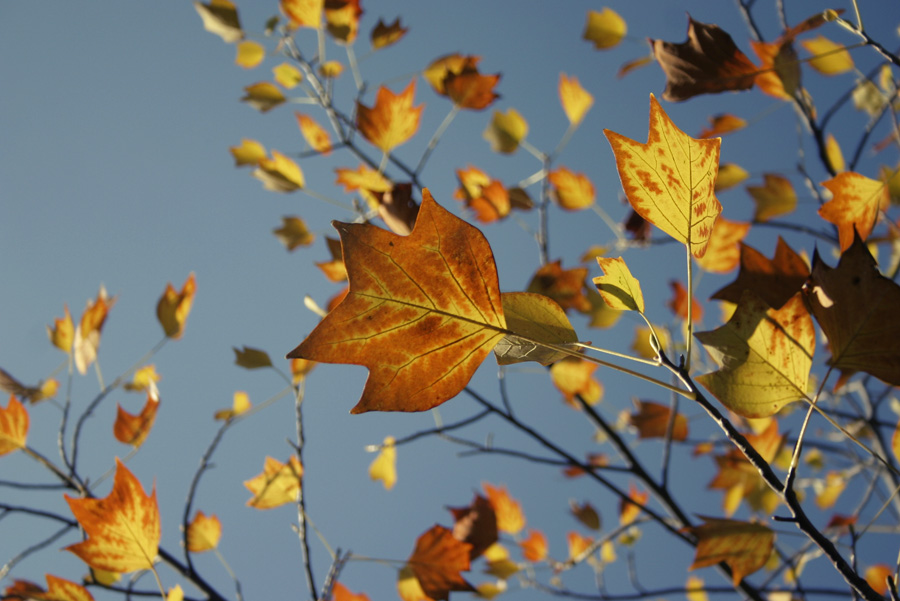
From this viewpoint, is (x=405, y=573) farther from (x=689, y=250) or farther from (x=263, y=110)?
(x=263, y=110)

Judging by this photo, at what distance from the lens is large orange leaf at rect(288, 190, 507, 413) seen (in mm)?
332

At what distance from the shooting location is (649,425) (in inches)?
43.0

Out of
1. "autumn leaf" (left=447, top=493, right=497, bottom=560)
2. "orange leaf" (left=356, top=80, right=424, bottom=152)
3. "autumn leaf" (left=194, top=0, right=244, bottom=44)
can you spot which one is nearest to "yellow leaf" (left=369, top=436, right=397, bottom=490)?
"autumn leaf" (left=447, top=493, right=497, bottom=560)

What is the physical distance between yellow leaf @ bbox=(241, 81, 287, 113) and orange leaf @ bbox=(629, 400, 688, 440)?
104 centimetres

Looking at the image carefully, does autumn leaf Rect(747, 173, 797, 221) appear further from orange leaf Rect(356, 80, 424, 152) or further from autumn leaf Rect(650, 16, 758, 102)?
orange leaf Rect(356, 80, 424, 152)

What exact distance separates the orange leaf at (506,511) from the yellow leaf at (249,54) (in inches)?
48.7

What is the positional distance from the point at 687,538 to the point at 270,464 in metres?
0.66

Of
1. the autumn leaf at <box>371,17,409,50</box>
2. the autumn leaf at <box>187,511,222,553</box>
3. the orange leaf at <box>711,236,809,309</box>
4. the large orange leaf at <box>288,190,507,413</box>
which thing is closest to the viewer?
the large orange leaf at <box>288,190,507,413</box>

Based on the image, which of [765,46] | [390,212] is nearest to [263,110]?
[390,212]

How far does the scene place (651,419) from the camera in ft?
3.59

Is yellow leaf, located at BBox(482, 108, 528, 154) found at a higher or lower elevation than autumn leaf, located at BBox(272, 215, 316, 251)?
higher

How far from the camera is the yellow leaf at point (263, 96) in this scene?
1.16 m

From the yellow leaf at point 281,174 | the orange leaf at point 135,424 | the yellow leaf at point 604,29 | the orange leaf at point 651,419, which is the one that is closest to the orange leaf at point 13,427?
the orange leaf at point 135,424

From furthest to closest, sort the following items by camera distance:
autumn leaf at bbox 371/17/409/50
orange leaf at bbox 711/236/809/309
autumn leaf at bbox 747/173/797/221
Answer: autumn leaf at bbox 371/17/409/50, autumn leaf at bbox 747/173/797/221, orange leaf at bbox 711/236/809/309
